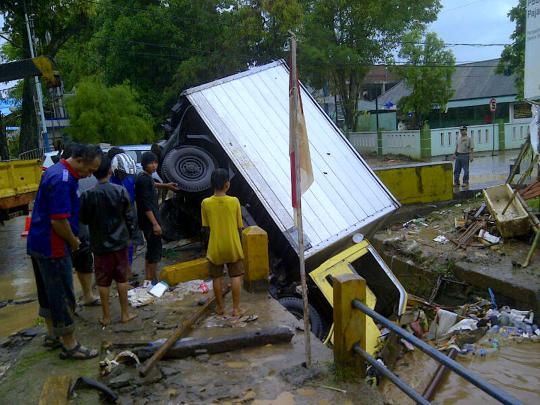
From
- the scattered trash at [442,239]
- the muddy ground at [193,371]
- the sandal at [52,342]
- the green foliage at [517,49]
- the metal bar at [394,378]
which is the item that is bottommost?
the scattered trash at [442,239]

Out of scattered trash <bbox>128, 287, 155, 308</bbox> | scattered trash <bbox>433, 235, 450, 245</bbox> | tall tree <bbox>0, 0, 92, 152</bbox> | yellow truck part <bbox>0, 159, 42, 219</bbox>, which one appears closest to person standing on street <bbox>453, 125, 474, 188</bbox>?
scattered trash <bbox>433, 235, 450, 245</bbox>

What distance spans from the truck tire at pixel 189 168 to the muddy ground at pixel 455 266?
3.98 metres

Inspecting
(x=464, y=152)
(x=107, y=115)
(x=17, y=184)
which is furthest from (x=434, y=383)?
(x=107, y=115)

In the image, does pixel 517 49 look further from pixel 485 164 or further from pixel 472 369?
pixel 472 369

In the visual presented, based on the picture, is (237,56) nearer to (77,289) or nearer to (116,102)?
(116,102)

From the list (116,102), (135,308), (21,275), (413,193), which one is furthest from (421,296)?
(116,102)

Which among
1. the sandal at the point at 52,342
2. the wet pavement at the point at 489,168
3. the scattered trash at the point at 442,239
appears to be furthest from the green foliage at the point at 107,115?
the sandal at the point at 52,342

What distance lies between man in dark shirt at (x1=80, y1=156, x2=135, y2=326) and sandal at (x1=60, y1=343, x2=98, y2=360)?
68 centimetres

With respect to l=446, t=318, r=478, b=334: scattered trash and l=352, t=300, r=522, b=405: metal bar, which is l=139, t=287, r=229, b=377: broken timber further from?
l=446, t=318, r=478, b=334: scattered trash

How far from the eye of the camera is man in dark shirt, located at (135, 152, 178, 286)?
5859 mm

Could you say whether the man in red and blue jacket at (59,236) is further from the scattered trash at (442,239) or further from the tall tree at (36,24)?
the tall tree at (36,24)

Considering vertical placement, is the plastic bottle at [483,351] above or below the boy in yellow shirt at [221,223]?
below

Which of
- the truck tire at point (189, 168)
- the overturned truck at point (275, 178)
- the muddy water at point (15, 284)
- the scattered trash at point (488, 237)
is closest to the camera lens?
the muddy water at point (15, 284)

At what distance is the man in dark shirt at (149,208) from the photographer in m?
5.86
